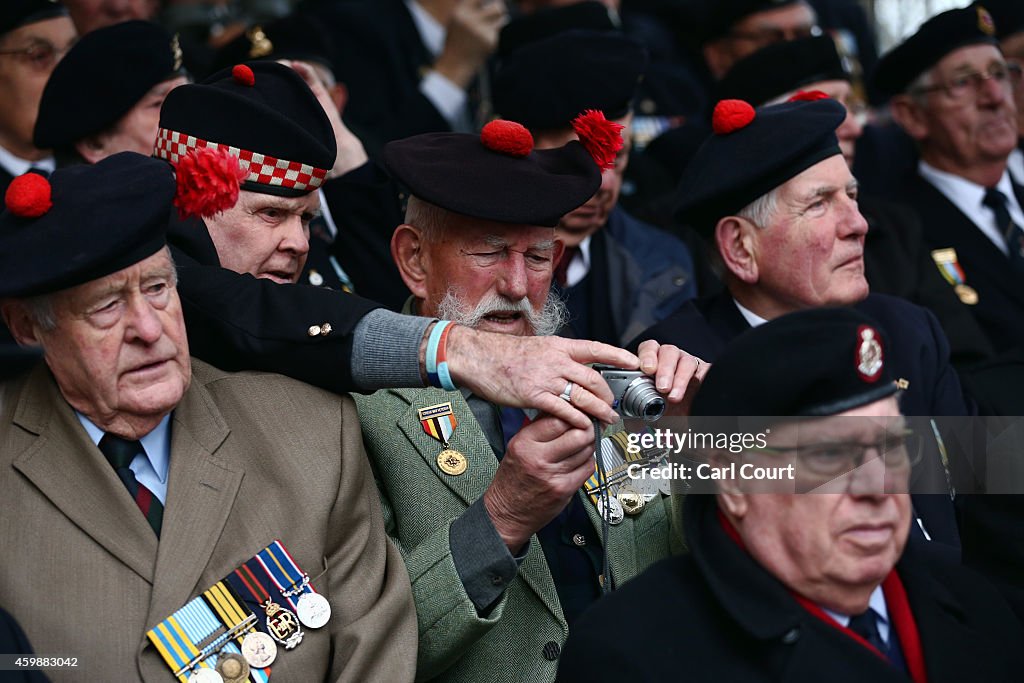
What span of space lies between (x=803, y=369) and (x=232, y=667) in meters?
1.35

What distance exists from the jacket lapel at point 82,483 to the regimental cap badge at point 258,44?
2755mm

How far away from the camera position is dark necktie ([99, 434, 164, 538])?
301 centimetres

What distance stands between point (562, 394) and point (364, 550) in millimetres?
630

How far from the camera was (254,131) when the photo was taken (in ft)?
12.1

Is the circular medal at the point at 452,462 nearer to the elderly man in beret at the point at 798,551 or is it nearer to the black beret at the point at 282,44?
the elderly man in beret at the point at 798,551

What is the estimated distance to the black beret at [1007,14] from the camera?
6617 millimetres

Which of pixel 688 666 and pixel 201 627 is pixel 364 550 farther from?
pixel 688 666

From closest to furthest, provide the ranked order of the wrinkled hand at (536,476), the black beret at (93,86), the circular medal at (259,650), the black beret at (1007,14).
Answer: the circular medal at (259,650) < the wrinkled hand at (536,476) < the black beret at (93,86) < the black beret at (1007,14)

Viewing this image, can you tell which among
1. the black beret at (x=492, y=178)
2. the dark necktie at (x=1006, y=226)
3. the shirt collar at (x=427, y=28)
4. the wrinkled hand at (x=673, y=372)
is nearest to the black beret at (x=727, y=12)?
the shirt collar at (x=427, y=28)

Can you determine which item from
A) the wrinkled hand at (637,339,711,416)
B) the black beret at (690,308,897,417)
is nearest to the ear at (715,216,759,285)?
the wrinkled hand at (637,339,711,416)

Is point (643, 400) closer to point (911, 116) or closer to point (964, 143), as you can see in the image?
point (964, 143)

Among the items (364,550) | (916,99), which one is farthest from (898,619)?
(916,99)

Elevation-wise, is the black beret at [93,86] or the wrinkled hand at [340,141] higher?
the black beret at [93,86]

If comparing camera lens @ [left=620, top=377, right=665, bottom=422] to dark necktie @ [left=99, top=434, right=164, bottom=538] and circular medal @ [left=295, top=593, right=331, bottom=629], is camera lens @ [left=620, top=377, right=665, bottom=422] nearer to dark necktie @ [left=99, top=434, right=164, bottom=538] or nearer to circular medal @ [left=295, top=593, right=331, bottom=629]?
circular medal @ [left=295, top=593, right=331, bottom=629]
